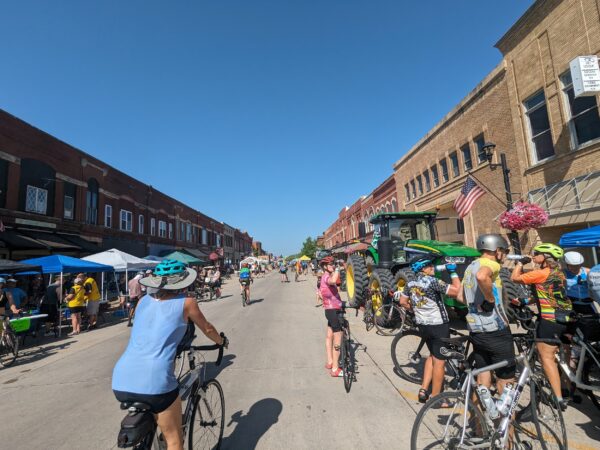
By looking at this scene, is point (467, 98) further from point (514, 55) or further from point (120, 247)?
point (120, 247)

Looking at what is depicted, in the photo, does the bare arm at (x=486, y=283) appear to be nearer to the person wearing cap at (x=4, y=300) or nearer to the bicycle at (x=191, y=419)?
the bicycle at (x=191, y=419)

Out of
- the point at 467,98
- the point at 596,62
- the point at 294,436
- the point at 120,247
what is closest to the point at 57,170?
the point at 120,247

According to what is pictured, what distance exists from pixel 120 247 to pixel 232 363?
71.6 feet

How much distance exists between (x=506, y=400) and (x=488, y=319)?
2.53ft

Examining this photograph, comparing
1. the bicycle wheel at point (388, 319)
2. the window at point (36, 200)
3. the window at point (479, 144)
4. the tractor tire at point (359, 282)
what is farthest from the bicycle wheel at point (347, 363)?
the window at point (36, 200)

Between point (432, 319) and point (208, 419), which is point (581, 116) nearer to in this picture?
point (432, 319)

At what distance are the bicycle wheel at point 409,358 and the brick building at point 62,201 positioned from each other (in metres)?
16.1

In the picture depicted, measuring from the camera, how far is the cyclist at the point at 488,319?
316 cm

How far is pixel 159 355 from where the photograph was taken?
2316mm

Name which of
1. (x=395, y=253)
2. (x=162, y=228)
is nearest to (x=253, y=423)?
(x=395, y=253)

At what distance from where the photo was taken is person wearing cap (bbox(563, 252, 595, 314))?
405 centimetres

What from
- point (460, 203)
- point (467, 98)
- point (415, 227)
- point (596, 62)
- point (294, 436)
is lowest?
point (294, 436)

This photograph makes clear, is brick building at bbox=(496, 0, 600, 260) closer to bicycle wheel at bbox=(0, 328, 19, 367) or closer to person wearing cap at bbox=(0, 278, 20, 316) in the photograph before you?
bicycle wheel at bbox=(0, 328, 19, 367)

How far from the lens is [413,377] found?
5004 mm
